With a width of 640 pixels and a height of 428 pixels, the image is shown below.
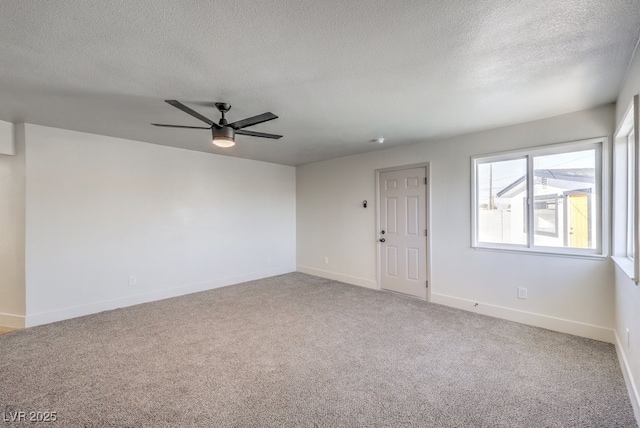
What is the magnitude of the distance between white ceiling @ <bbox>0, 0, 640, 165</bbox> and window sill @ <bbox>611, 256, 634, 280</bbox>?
4.92 feet

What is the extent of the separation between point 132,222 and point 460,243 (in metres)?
4.65

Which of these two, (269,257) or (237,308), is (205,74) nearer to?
(237,308)

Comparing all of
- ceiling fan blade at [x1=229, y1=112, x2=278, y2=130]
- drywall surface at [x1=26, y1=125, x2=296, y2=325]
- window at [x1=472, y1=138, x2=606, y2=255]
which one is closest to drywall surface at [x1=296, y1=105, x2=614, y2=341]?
window at [x1=472, y1=138, x2=606, y2=255]

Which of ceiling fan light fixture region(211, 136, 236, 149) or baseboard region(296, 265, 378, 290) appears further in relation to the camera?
baseboard region(296, 265, 378, 290)

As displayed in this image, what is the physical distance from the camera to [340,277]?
5.47m

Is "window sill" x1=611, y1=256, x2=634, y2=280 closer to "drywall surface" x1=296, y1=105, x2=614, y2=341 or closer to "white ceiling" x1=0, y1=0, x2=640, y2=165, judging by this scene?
"drywall surface" x1=296, y1=105, x2=614, y2=341

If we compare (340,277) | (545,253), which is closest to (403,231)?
(340,277)

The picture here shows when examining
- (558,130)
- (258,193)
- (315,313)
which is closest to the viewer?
(558,130)

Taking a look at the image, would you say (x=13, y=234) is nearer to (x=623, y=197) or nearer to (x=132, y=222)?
(x=132, y=222)

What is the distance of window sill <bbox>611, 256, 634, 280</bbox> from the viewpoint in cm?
218

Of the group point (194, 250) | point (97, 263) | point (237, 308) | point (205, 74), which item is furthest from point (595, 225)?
point (97, 263)

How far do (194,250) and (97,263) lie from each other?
1301 mm

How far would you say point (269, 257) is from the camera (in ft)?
19.2

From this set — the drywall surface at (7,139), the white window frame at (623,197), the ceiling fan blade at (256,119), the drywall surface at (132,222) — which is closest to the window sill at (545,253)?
the white window frame at (623,197)
